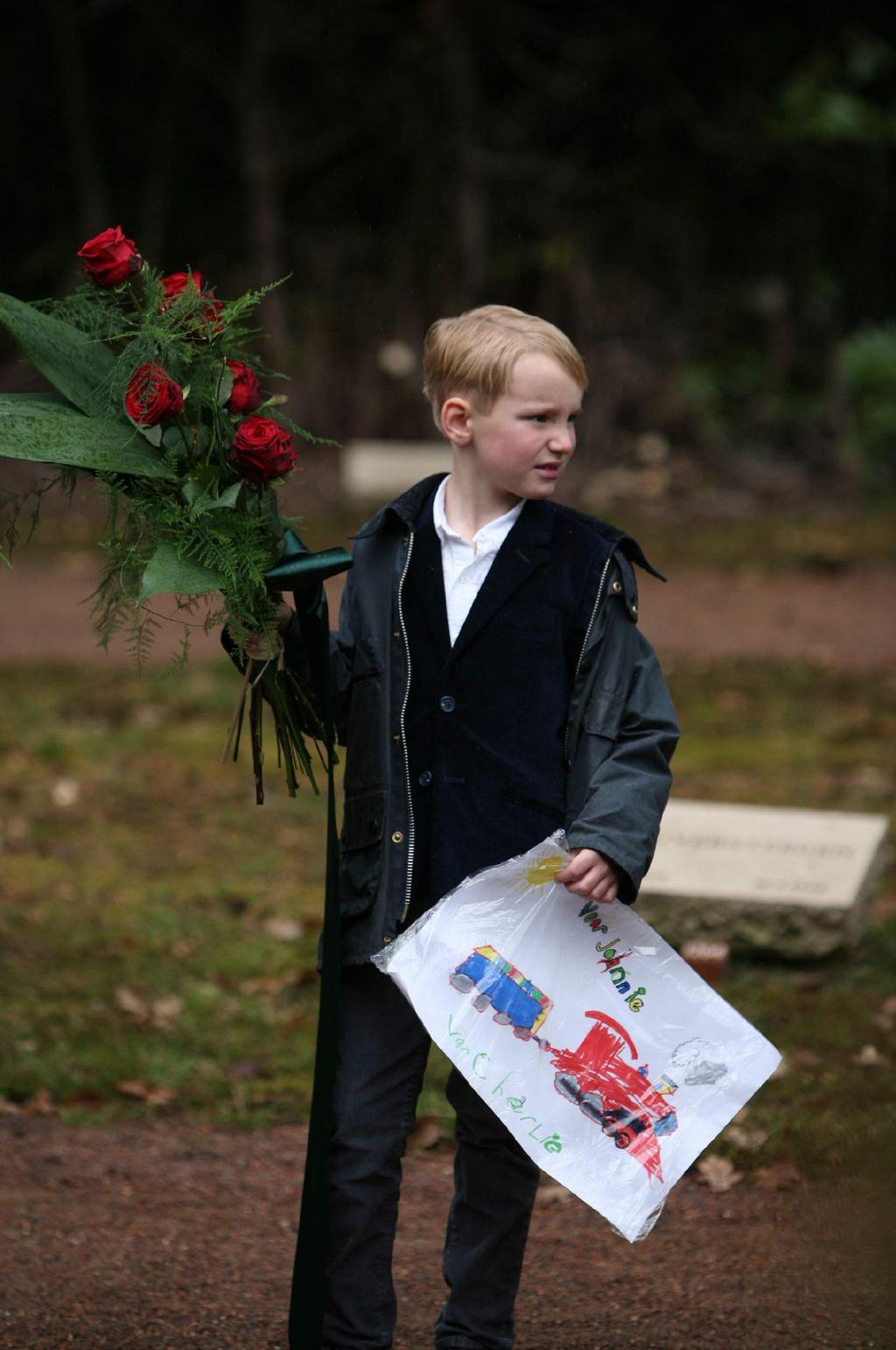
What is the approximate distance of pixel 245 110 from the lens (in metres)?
15.8

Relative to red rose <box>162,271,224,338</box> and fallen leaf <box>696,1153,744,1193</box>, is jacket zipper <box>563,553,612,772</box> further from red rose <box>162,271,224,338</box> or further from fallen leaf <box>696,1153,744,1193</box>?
fallen leaf <box>696,1153,744,1193</box>

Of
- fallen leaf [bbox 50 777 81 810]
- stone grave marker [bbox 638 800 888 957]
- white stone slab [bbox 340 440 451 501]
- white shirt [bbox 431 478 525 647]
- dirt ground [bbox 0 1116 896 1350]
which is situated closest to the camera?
white shirt [bbox 431 478 525 647]

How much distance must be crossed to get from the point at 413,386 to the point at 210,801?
29.7ft

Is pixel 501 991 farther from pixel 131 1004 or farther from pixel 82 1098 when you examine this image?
pixel 131 1004

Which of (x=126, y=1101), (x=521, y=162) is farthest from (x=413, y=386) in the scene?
(x=126, y=1101)

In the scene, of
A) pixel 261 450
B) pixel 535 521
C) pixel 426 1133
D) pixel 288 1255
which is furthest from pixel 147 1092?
pixel 261 450

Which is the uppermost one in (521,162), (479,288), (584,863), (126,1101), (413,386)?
(521,162)

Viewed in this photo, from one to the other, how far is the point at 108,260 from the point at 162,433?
0.94ft

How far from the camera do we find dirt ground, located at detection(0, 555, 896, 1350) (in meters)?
3.07

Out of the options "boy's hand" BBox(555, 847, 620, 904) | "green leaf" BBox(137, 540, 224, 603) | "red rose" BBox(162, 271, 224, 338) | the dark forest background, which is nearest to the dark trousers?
"boy's hand" BBox(555, 847, 620, 904)

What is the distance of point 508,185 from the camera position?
1662 cm

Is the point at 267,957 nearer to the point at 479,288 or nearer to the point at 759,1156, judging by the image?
the point at 759,1156

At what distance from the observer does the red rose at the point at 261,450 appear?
8.41 ft

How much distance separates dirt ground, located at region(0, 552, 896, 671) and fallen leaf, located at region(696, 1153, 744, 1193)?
17.7 feet
